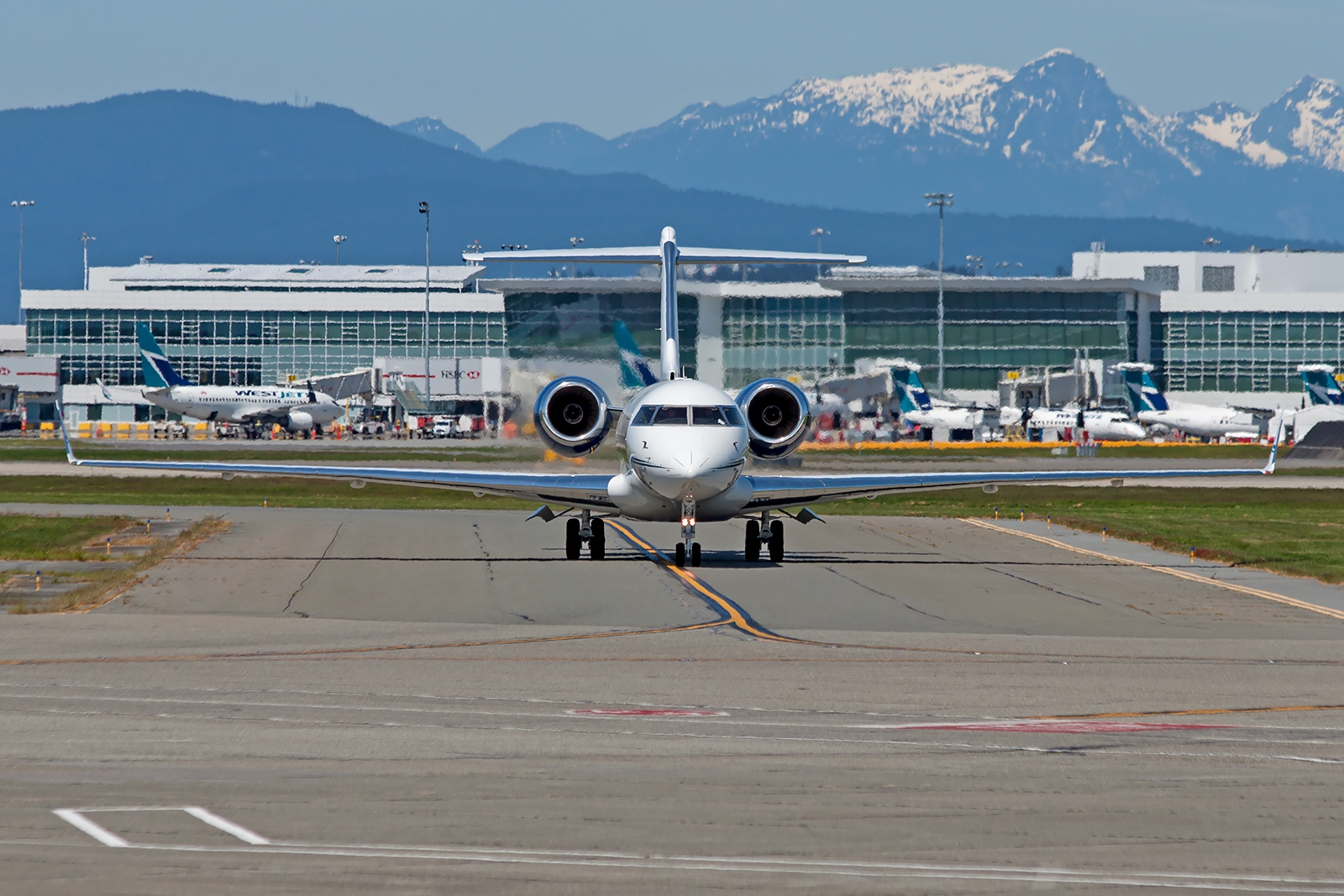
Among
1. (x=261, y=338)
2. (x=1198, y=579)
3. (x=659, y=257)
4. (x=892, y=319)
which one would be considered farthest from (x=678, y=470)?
(x=261, y=338)

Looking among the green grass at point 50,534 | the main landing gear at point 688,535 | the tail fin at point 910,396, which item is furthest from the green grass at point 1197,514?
the tail fin at point 910,396

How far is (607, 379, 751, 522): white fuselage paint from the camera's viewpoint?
27.0 metres

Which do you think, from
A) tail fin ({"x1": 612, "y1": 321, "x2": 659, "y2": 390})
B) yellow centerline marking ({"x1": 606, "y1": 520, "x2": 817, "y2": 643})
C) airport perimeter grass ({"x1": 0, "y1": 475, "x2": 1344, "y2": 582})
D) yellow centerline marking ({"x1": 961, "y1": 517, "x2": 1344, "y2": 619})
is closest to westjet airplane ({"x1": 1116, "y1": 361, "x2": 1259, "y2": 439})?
airport perimeter grass ({"x1": 0, "y1": 475, "x2": 1344, "y2": 582})

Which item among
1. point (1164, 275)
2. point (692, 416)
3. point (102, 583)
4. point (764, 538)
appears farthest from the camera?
point (1164, 275)

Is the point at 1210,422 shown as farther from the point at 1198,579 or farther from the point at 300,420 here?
the point at 1198,579

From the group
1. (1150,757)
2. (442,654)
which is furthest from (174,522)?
(1150,757)

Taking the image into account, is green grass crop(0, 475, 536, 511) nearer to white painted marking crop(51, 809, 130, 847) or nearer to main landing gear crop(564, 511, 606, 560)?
main landing gear crop(564, 511, 606, 560)

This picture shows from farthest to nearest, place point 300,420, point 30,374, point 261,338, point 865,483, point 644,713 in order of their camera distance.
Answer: point 261,338
point 30,374
point 300,420
point 865,483
point 644,713

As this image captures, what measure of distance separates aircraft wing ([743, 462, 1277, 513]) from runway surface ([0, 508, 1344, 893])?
3.92m

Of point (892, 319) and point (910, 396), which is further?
point (892, 319)

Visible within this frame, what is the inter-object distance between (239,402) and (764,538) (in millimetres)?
88193

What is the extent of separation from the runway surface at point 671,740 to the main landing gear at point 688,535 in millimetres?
2170

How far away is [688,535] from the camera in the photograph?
28297mm

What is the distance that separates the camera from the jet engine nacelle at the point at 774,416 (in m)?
29.6
